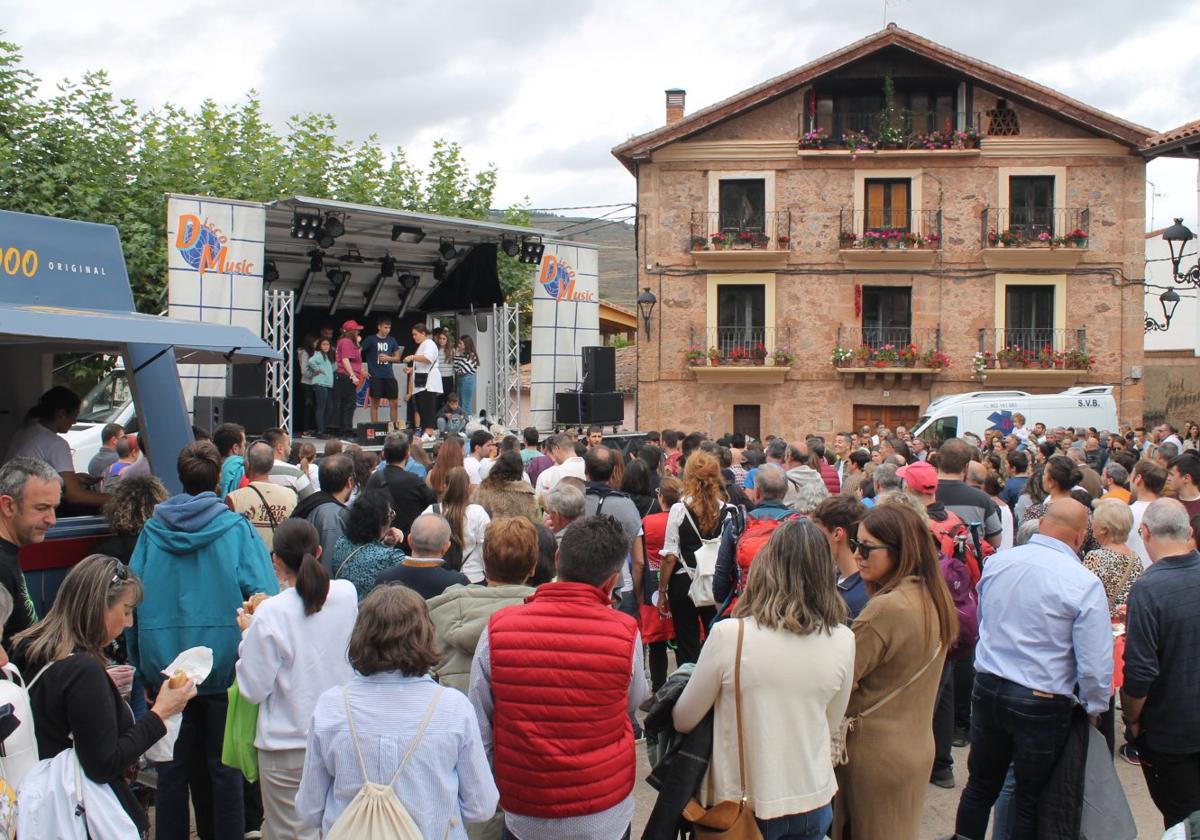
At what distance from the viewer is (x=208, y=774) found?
4.17 m

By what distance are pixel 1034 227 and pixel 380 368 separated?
1633 centimetres

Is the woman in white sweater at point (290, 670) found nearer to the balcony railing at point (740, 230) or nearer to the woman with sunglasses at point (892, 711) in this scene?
the woman with sunglasses at point (892, 711)

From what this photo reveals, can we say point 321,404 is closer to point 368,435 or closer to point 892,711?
point 368,435

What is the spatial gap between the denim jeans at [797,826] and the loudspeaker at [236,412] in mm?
8732

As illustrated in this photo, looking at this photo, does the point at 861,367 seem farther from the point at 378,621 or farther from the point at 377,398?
the point at 378,621

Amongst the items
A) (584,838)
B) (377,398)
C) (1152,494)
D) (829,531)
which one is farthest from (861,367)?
(584,838)

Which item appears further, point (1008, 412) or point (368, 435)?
point (1008, 412)

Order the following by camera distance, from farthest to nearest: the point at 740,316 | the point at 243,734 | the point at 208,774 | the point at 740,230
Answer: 1. the point at 740,316
2. the point at 740,230
3. the point at 208,774
4. the point at 243,734

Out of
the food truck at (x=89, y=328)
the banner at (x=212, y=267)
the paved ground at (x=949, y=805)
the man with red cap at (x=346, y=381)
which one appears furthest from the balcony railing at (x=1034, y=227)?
the food truck at (x=89, y=328)

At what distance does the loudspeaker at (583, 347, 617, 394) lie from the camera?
16391 millimetres

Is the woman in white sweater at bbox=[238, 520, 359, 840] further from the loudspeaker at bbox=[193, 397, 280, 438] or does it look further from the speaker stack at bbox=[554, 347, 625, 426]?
the speaker stack at bbox=[554, 347, 625, 426]

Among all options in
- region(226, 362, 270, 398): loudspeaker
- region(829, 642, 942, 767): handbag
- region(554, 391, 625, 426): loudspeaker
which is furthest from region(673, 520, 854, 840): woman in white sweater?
region(554, 391, 625, 426): loudspeaker

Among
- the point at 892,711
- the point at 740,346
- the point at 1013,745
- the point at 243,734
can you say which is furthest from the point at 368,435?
the point at 740,346

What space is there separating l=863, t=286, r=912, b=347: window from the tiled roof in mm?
5073
